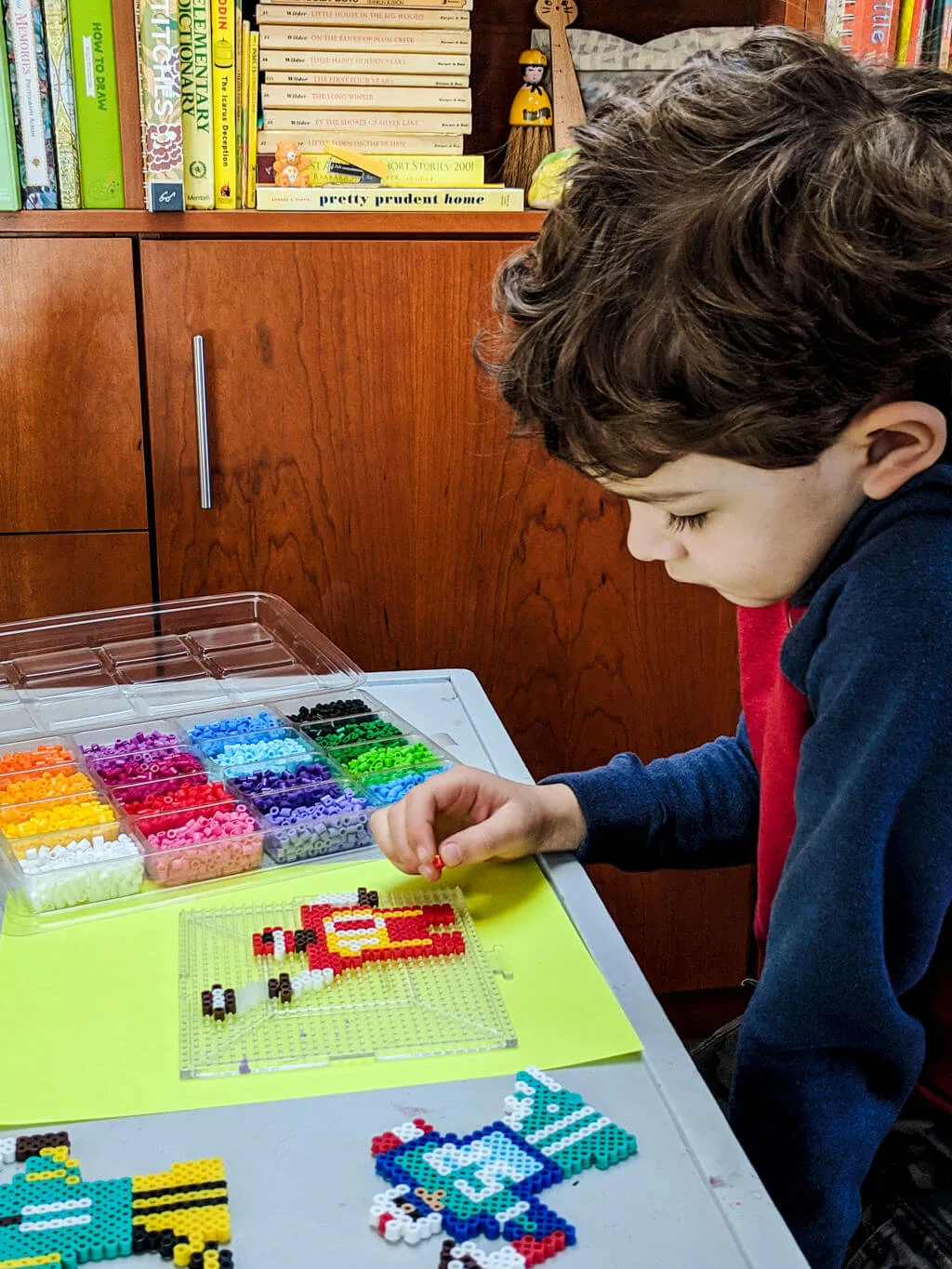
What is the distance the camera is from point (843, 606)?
72 cm

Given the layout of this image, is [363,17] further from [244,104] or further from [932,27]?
[932,27]

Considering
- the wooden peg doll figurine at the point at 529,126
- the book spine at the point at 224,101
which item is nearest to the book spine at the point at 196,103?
the book spine at the point at 224,101

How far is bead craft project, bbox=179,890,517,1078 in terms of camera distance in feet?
2.32

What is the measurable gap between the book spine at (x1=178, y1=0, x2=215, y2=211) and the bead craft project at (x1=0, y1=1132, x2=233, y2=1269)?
1265 millimetres

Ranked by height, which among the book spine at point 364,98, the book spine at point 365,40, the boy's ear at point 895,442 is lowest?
the boy's ear at point 895,442

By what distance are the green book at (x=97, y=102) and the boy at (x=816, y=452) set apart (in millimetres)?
962

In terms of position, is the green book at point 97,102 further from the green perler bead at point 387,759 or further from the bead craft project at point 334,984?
the bead craft project at point 334,984

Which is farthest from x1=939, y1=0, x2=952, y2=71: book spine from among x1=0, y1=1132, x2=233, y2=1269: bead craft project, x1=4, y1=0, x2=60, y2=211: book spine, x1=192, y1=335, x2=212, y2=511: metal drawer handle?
x1=0, y1=1132, x2=233, y2=1269: bead craft project

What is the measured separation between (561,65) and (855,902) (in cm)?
146

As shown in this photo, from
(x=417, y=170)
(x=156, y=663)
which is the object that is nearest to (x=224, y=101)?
(x=417, y=170)

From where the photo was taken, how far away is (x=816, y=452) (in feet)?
2.37

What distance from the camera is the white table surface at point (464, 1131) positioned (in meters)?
0.56

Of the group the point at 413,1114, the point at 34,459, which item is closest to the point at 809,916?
the point at 413,1114

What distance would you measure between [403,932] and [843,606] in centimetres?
35
